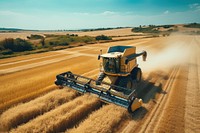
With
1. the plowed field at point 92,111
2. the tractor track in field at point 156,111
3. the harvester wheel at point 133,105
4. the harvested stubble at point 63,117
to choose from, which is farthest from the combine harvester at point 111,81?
the tractor track in field at point 156,111

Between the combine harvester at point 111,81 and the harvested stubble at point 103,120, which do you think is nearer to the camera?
the harvested stubble at point 103,120

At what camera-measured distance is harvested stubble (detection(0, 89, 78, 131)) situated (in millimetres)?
6364

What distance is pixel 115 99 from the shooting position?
7410 millimetres

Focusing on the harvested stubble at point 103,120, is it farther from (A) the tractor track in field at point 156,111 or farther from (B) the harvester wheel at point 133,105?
(A) the tractor track in field at point 156,111

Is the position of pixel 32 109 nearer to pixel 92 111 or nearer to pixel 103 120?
pixel 92 111

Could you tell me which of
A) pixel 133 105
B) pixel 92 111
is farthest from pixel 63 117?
pixel 133 105

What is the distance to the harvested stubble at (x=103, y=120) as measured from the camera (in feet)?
19.3

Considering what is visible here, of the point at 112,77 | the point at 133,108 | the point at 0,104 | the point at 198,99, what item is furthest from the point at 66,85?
the point at 198,99

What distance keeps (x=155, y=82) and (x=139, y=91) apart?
2.23 meters

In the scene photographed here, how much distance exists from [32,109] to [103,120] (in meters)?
3.32

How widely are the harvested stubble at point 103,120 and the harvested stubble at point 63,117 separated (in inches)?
18.2

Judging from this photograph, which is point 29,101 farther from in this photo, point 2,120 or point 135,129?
point 135,129

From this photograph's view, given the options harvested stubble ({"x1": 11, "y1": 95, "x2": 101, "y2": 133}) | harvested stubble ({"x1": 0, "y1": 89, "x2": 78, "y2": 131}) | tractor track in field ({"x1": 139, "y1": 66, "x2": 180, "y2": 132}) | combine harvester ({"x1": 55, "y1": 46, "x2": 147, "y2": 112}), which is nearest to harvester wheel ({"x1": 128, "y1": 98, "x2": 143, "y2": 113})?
combine harvester ({"x1": 55, "y1": 46, "x2": 147, "y2": 112})

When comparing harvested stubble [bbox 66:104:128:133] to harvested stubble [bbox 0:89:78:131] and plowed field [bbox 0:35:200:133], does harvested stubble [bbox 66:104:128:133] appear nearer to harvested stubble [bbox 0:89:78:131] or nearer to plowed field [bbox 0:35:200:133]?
plowed field [bbox 0:35:200:133]
